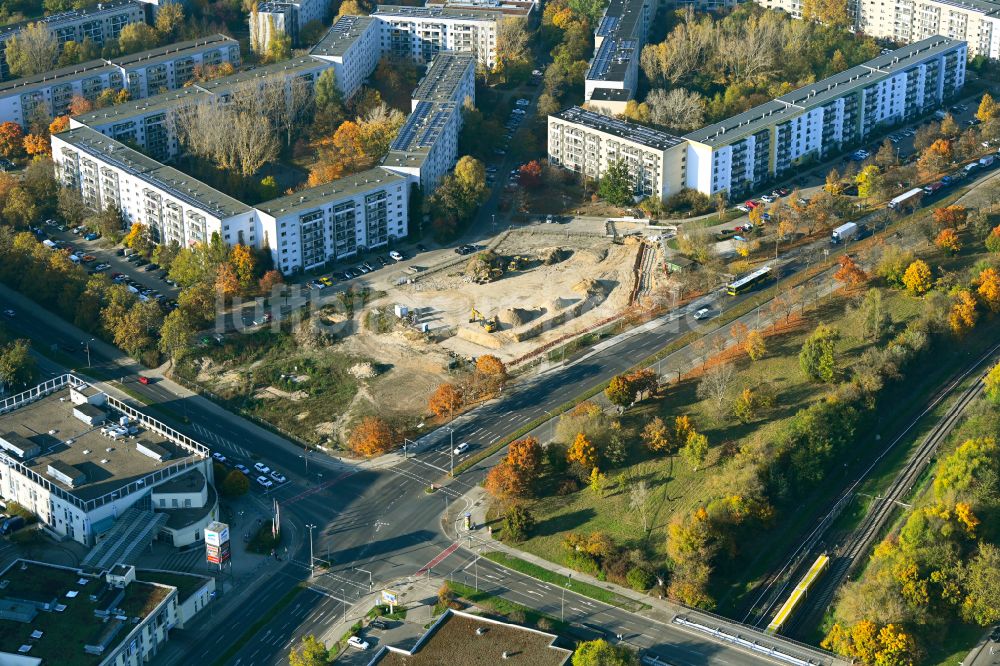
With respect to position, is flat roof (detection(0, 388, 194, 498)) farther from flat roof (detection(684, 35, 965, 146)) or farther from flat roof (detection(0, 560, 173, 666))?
flat roof (detection(684, 35, 965, 146))

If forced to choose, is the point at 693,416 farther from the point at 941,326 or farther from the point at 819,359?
the point at 941,326

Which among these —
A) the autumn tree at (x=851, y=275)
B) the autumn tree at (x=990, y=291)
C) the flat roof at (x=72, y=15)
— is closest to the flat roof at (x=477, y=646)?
the autumn tree at (x=851, y=275)

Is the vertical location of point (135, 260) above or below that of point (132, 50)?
below

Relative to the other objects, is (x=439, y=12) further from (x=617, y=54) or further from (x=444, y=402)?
(x=444, y=402)

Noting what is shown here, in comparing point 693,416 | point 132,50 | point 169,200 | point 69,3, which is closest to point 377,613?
point 693,416

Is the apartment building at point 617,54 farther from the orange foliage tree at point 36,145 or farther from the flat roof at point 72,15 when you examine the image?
the orange foliage tree at point 36,145
